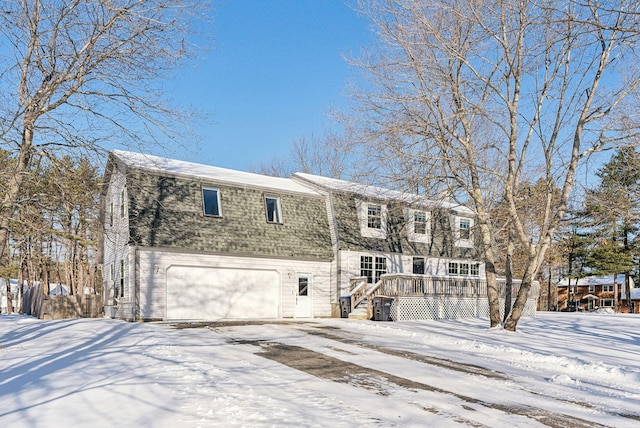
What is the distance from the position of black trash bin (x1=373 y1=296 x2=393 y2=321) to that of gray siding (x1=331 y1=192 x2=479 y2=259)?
9.34 feet

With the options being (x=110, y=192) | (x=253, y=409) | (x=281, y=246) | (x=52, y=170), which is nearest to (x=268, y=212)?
(x=281, y=246)

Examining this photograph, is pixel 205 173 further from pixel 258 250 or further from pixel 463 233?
pixel 463 233

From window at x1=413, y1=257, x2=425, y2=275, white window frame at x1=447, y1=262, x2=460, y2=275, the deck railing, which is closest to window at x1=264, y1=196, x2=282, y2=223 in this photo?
the deck railing

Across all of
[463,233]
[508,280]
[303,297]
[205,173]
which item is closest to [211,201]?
[205,173]

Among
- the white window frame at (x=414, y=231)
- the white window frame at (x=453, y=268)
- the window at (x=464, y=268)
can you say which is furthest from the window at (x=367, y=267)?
the window at (x=464, y=268)

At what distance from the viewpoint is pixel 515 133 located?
14.7 metres

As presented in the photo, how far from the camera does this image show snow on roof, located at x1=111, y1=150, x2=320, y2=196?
708 inches

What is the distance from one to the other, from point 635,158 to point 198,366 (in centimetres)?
1217

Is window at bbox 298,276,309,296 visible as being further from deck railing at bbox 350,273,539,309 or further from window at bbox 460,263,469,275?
window at bbox 460,263,469,275

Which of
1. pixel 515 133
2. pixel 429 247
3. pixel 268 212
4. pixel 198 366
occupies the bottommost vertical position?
pixel 198 366

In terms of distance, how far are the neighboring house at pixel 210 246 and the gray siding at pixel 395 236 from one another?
813 millimetres

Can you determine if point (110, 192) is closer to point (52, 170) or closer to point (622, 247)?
point (52, 170)

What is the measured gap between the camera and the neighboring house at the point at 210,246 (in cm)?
1706

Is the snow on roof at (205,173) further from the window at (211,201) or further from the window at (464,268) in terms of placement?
the window at (464,268)
